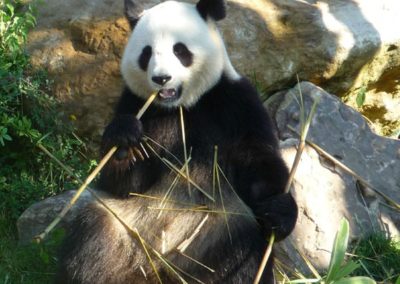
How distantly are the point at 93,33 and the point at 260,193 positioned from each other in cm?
290

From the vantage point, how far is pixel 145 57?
15.7ft

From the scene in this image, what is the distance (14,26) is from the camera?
21.7 ft

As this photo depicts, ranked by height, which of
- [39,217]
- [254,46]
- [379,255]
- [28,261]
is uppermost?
[254,46]

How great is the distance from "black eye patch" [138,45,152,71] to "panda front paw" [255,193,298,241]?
44.9 inches

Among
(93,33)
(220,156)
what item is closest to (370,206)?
(220,156)

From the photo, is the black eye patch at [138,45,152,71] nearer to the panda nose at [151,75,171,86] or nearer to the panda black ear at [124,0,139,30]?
the panda nose at [151,75,171,86]

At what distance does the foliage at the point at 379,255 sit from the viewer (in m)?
5.85

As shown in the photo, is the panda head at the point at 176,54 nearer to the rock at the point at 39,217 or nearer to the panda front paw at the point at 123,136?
the panda front paw at the point at 123,136

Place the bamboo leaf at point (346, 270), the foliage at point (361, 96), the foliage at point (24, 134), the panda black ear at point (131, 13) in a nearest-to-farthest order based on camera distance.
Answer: the bamboo leaf at point (346, 270)
the panda black ear at point (131, 13)
the foliage at point (24, 134)
the foliage at point (361, 96)

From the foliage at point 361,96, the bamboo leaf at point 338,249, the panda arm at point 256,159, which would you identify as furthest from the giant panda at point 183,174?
the foliage at point 361,96

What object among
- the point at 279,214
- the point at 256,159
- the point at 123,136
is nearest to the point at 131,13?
the point at 123,136

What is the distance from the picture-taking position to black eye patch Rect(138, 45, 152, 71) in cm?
475

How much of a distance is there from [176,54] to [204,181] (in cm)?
85

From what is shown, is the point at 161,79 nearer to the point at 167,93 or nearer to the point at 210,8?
the point at 167,93
